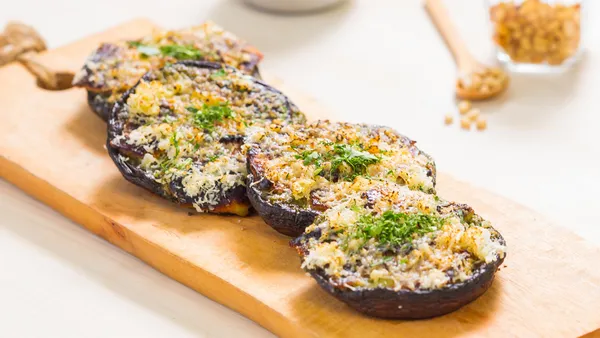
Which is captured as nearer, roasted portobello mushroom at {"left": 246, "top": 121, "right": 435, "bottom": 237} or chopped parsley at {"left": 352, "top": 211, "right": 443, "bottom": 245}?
chopped parsley at {"left": 352, "top": 211, "right": 443, "bottom": 245}

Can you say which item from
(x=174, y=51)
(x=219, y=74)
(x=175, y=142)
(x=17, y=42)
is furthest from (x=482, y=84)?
(x=17, y=42)

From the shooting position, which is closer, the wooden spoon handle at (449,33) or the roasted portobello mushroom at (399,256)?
the roasted portobello mushroom at (399,256)

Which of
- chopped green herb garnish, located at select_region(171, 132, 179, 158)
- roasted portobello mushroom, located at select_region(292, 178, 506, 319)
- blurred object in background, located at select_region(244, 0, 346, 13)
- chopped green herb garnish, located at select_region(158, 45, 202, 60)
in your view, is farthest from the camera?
blurred object in background, located at select_region(244, 0, 346, 13)

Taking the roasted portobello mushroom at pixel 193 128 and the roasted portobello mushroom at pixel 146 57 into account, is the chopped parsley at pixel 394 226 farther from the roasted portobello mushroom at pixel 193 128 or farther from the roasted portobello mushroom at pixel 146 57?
the roasted portobello mushroom at pixel 146 57

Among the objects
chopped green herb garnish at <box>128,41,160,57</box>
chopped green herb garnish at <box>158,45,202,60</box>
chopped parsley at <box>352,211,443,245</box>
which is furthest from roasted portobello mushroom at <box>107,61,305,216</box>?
chopped parsley at <box>352,211,443,245</box>

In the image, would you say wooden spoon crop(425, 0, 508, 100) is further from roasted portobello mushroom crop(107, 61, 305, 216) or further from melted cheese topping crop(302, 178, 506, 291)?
melted cheese topping crop(302, 178, 506, 291)

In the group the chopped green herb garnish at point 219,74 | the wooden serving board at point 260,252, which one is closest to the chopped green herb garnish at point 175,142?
the wooden serving board at point 260,252
